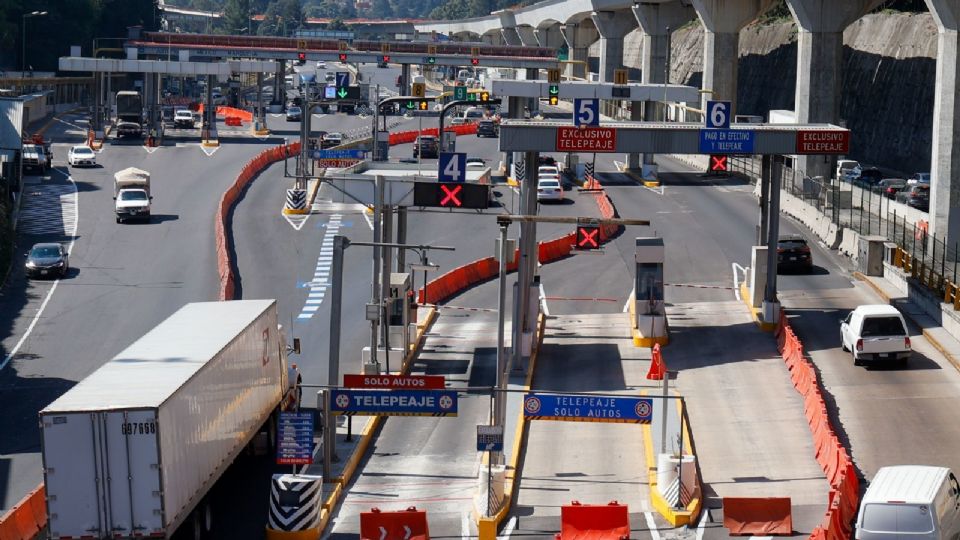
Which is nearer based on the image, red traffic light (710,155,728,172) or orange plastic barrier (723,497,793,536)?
orange plastic barrier (723,497,793,536)

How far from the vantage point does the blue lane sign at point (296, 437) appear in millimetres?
29656

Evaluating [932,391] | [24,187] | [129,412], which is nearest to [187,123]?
[24,187]

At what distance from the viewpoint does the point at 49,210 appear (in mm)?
76438

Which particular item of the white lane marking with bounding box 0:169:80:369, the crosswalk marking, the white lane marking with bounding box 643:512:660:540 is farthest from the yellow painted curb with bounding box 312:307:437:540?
the crosswalk marking

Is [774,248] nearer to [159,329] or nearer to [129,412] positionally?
[159,329]

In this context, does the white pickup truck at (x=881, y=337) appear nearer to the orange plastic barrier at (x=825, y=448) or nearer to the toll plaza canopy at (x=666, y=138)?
the orange plastic barrier at (x=825, y=448)

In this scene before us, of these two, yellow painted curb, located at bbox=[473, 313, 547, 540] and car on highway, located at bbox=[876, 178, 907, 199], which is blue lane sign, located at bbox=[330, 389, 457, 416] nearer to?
yellow painted curb, located at bbox=[473, 313, 547, 540]

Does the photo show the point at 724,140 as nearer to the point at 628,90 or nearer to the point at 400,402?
the point at 400,402

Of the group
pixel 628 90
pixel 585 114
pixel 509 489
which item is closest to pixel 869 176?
pixel 628 90

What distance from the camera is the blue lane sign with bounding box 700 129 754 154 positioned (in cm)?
4616

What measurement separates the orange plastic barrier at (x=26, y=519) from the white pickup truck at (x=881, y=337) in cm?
2464

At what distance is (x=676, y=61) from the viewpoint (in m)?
172

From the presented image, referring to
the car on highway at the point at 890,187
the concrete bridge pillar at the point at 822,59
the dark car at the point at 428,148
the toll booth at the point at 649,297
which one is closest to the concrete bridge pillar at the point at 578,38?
the dark car at the point at 428,148

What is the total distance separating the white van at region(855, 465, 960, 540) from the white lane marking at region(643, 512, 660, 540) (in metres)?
4.69
